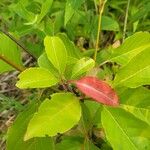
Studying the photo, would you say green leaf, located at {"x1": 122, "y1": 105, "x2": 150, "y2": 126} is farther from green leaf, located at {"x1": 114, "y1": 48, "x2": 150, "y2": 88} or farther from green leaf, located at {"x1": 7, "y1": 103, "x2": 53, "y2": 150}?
green leaf, located at {"x1": 7, "y1": 103, "x2": 53, "y2": 150}

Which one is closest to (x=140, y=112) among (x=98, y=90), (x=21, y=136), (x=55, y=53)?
(x=98, y=90)

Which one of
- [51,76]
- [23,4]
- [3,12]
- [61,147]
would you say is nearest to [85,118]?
[61,147]

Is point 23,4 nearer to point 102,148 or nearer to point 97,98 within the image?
point 102,148

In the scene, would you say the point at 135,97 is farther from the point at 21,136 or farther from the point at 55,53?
the point at 21,136

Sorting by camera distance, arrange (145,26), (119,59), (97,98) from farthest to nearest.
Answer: (145,26), (119,59), (97,98)

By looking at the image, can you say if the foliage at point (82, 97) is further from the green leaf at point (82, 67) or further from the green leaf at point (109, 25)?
the green leaf at point (109, 25)

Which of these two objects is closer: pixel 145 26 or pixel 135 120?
pixel 135 120

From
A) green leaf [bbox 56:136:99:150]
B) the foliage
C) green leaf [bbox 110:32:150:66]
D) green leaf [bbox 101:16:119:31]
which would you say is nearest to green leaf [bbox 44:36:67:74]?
the foliage
